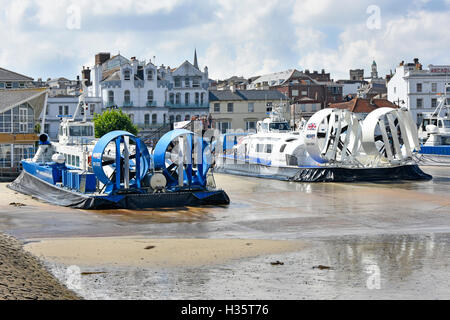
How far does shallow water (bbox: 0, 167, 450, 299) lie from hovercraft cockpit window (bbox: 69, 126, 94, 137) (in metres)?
8.81

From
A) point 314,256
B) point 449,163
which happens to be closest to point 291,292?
point 314,256

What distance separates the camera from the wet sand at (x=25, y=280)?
10759 millimetres

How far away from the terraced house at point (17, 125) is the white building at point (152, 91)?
79.1 feet

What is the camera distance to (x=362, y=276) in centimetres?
1309

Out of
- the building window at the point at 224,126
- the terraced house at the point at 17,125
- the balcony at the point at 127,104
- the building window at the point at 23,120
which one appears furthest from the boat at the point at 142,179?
the building window at the point at 224,126

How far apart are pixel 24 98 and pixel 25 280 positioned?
27.5 meters

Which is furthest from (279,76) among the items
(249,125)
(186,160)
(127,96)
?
(186,160)

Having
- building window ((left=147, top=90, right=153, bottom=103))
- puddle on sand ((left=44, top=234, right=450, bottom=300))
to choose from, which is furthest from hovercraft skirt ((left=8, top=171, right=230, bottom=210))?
building window ((left=147, top=90, right=153, bottom=103))

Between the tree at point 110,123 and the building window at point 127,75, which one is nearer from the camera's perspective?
the tree at point 110,123

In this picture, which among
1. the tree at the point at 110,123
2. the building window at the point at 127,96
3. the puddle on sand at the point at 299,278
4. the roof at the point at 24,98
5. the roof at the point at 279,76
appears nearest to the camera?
the puddle on sand at the point at 299,278

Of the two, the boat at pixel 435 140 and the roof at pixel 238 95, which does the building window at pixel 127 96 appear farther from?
the boat at pixel 435 140

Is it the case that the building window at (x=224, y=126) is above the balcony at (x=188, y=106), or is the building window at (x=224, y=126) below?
below

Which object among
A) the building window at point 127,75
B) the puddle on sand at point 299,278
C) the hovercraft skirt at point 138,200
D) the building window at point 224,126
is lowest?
the puddle on sand at point 299,278
